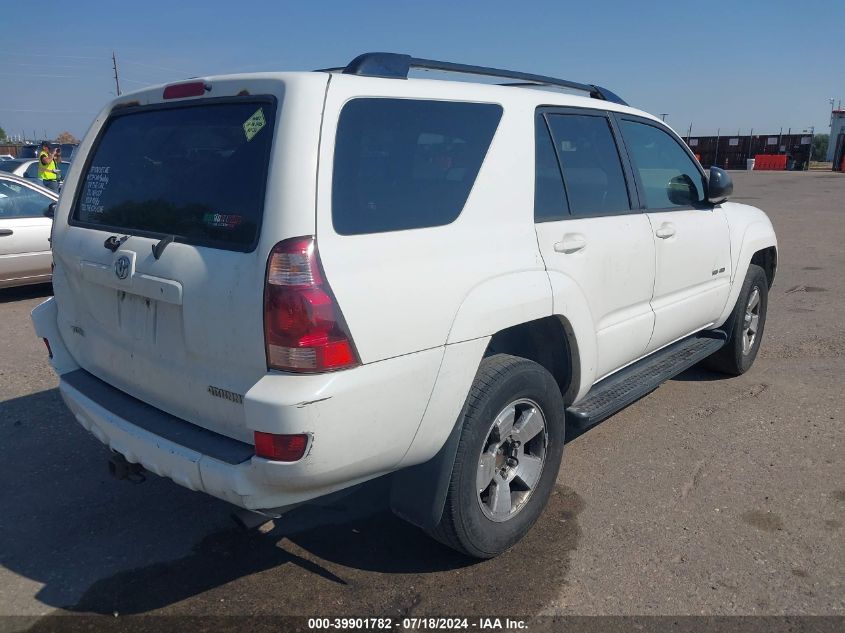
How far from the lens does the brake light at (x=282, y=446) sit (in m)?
2.38

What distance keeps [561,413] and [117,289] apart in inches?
79.8

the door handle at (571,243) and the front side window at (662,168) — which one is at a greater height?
the front side window at (662,168)

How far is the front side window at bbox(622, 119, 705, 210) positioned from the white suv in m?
0.44

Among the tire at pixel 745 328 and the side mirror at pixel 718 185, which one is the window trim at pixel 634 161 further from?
the tire at pixel 745 328

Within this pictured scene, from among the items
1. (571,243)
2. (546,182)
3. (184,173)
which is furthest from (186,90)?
(571,243)

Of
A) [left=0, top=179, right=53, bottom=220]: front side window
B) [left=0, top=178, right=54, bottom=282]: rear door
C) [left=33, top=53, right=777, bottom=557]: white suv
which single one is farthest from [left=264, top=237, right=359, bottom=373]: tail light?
[left=0, top=179, right=53, bottom=220]: front side window

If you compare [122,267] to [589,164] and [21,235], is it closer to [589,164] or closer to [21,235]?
[589,164]

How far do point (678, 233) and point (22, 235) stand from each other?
708cm

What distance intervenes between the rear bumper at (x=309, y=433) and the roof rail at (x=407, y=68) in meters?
1.12

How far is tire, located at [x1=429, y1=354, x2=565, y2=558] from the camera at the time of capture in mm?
2908

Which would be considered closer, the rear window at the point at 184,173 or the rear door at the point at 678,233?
the rear window at the point at 184,173

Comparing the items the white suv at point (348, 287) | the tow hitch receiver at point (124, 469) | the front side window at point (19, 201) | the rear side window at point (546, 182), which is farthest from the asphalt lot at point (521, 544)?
the front side window at point (19, 201)

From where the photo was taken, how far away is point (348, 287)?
2.45m

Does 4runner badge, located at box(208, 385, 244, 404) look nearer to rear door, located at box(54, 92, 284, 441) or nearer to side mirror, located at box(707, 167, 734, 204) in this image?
rear door, located at box(54, 92, 284, 441)
